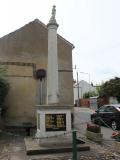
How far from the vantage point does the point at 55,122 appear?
47.1 feet

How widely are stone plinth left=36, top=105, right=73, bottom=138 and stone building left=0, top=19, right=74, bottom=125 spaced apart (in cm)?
985

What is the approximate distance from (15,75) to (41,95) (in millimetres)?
2243

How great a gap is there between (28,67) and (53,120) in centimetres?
1093

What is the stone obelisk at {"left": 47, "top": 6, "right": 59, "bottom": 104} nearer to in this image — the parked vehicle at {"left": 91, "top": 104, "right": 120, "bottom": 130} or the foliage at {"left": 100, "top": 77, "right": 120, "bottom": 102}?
the parked vehicle at {"left": 91, "top": 104, "right": 120, "bottom": 130}

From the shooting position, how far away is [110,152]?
1288 cm

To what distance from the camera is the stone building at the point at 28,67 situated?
2420 centimetres

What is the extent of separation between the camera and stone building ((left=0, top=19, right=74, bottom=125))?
24203 mm

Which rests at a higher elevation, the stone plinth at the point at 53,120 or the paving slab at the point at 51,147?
the stone plinth at the point at 53,120

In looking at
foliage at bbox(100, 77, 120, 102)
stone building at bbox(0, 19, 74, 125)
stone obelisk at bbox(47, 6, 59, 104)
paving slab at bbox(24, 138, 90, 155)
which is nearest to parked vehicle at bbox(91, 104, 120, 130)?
stone building at bbox(0, 19, 74, 125)

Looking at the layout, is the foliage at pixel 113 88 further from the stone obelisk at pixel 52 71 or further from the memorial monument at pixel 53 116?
the memorial monument at pixel 53 116

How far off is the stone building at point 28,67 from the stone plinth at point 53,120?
985 centimetres

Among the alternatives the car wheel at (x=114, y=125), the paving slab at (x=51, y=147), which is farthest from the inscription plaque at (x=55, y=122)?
the car wheel at (x=114, y=125)

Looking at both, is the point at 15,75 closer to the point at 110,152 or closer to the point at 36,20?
the point at 36,20

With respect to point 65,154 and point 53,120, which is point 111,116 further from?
point 65,154
